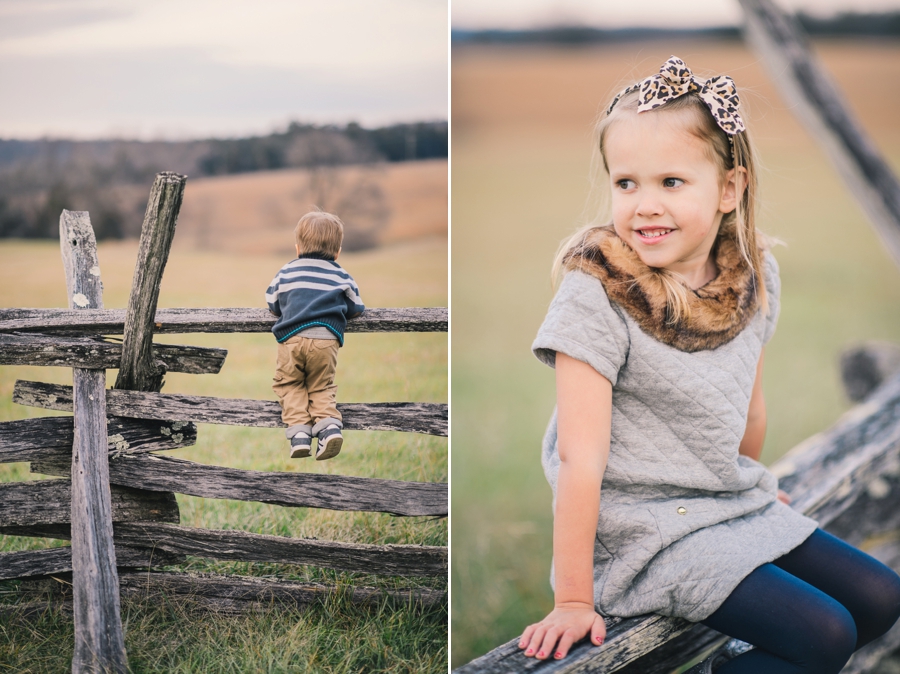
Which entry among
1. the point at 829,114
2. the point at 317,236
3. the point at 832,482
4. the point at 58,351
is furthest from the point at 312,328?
the point at 829,114

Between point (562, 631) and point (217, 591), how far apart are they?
2.90ft

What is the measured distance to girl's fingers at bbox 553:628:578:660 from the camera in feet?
4.40

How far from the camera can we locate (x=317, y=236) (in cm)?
175

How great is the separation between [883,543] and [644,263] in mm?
1778

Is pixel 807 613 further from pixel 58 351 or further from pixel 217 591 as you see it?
pixel 58 351

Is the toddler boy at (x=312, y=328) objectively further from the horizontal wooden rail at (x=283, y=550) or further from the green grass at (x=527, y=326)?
the green grass at (x=527, y=326)

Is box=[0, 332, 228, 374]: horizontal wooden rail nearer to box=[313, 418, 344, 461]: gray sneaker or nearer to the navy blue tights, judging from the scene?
box=[313, 418, 344, 461]: gray sneaker

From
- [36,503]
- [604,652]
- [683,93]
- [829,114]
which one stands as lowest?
[604,652]

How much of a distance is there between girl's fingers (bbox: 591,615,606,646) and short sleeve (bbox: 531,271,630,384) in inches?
17.4

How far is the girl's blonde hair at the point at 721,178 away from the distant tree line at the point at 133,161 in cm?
57

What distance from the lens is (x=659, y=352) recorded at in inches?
58.4

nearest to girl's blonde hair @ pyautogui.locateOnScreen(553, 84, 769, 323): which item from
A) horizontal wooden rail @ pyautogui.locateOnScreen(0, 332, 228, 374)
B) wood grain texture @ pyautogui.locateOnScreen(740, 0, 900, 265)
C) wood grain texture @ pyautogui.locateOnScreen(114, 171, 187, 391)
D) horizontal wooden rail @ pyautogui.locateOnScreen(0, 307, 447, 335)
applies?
horizontal wooden rail @ pyautogui.locateOnScreen(0, 307, 447, 335)

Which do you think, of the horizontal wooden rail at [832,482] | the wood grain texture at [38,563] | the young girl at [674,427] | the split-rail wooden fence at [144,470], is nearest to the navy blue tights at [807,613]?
the young girl at [674,427]

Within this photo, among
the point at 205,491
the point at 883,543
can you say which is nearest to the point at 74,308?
the point at 205,491
